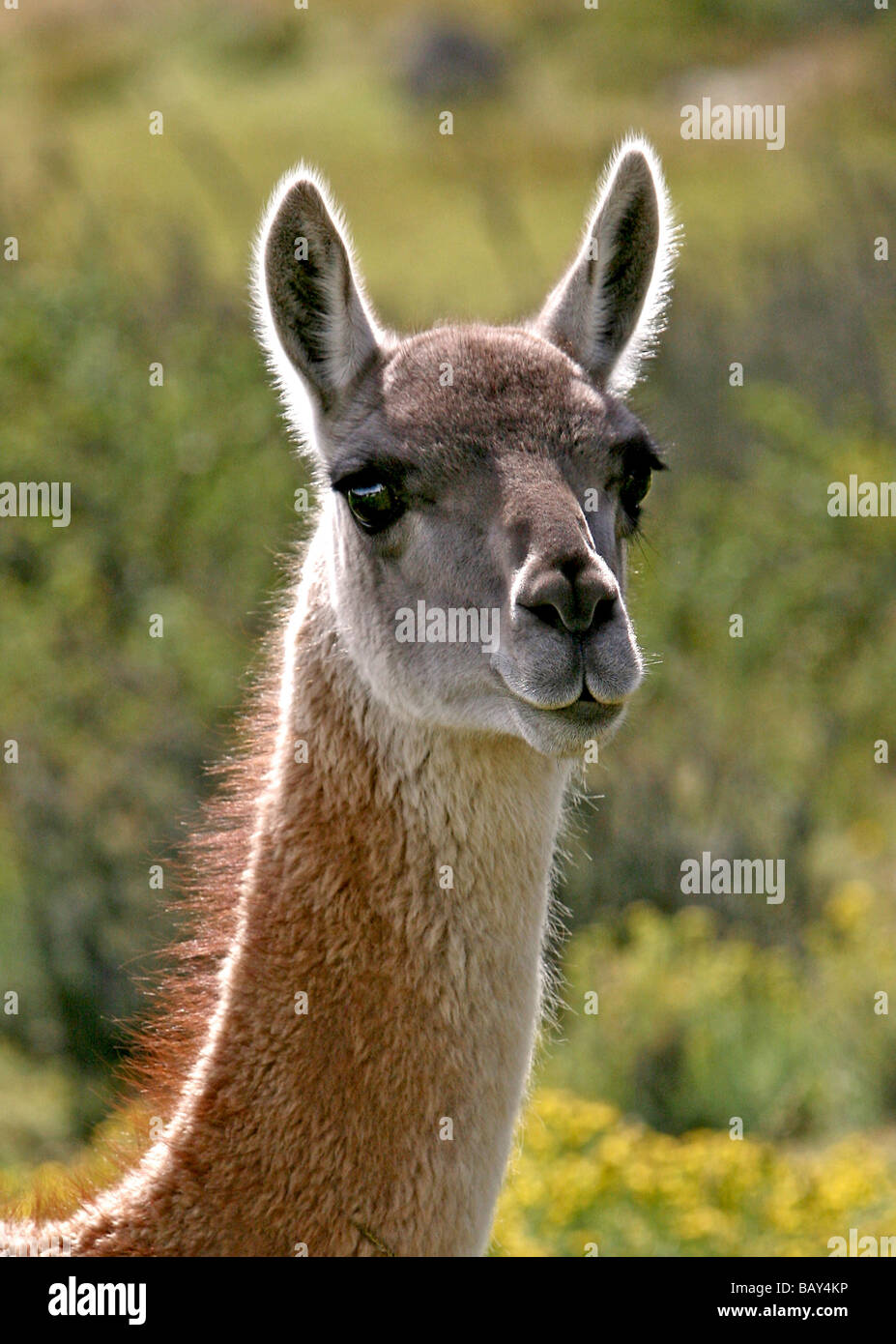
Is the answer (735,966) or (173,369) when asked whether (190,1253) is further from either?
(173,369)

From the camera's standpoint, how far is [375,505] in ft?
11.6

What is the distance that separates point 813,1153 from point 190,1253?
196 inches

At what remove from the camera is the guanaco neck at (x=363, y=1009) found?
10.7ft

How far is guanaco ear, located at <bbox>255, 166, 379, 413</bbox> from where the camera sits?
3.66 meters

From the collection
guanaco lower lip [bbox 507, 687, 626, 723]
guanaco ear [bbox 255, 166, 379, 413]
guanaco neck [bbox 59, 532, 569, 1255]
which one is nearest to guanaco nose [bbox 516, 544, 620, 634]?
guanaco lower lip [bbox 507, 687, 626, 723]

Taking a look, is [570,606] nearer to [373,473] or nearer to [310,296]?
[373,473]

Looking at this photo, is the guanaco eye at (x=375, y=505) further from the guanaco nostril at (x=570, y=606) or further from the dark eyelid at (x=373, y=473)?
the guanaco nostril at (x=570, y=606)

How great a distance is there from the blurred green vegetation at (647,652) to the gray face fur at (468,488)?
67 cm

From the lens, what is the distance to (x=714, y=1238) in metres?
5.68

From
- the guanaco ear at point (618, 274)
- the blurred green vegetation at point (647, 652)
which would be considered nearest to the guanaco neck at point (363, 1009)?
the blurred green vegetation at point (647, 652)

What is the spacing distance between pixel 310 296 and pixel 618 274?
2.74ft

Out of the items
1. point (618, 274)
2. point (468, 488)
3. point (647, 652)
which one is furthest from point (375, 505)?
point (647, 652)

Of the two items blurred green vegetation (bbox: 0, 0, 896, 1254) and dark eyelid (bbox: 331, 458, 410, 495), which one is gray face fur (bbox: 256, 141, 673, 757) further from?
blurred green vegetation (bbox: 0, 0, 896, 1254)
